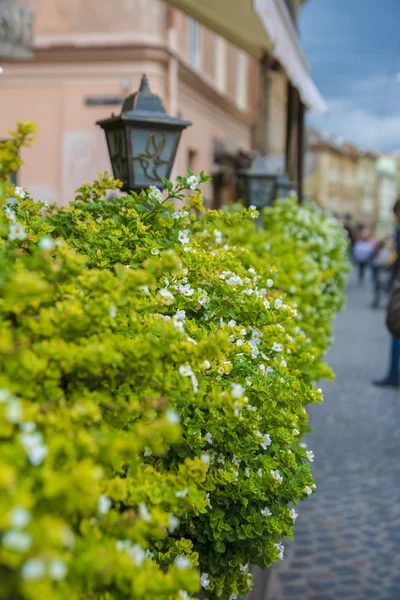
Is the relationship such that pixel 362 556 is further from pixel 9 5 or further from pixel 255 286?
pixel 9 5

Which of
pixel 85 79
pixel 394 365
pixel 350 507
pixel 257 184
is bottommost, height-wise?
pixel 350 507

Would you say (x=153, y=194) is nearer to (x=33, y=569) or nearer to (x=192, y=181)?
(x=192, y=181)

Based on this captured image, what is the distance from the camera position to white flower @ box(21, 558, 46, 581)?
1.18m

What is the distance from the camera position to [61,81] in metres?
13.9

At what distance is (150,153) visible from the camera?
14.0 ft

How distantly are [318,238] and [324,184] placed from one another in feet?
255

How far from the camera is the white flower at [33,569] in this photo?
1179 millimetres

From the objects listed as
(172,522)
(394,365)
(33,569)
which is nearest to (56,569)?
(33,569)

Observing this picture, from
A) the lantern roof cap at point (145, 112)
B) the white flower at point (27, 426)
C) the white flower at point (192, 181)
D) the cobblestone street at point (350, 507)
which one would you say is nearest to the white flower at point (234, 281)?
the white flower at point (192, 181)

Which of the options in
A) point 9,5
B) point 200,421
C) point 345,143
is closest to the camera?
point 200,421

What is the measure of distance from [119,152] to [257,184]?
4454 mm

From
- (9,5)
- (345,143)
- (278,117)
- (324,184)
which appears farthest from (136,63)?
(345,143)

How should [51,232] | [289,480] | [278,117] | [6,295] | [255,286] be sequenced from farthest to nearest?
[278,117]
[255,286]
[51,232]
[289,480]
[6,295]

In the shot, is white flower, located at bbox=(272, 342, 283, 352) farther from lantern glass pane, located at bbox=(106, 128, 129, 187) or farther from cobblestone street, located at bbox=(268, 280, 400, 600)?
cobblestone street, located at bbox=(268, 280, 400, 600)
